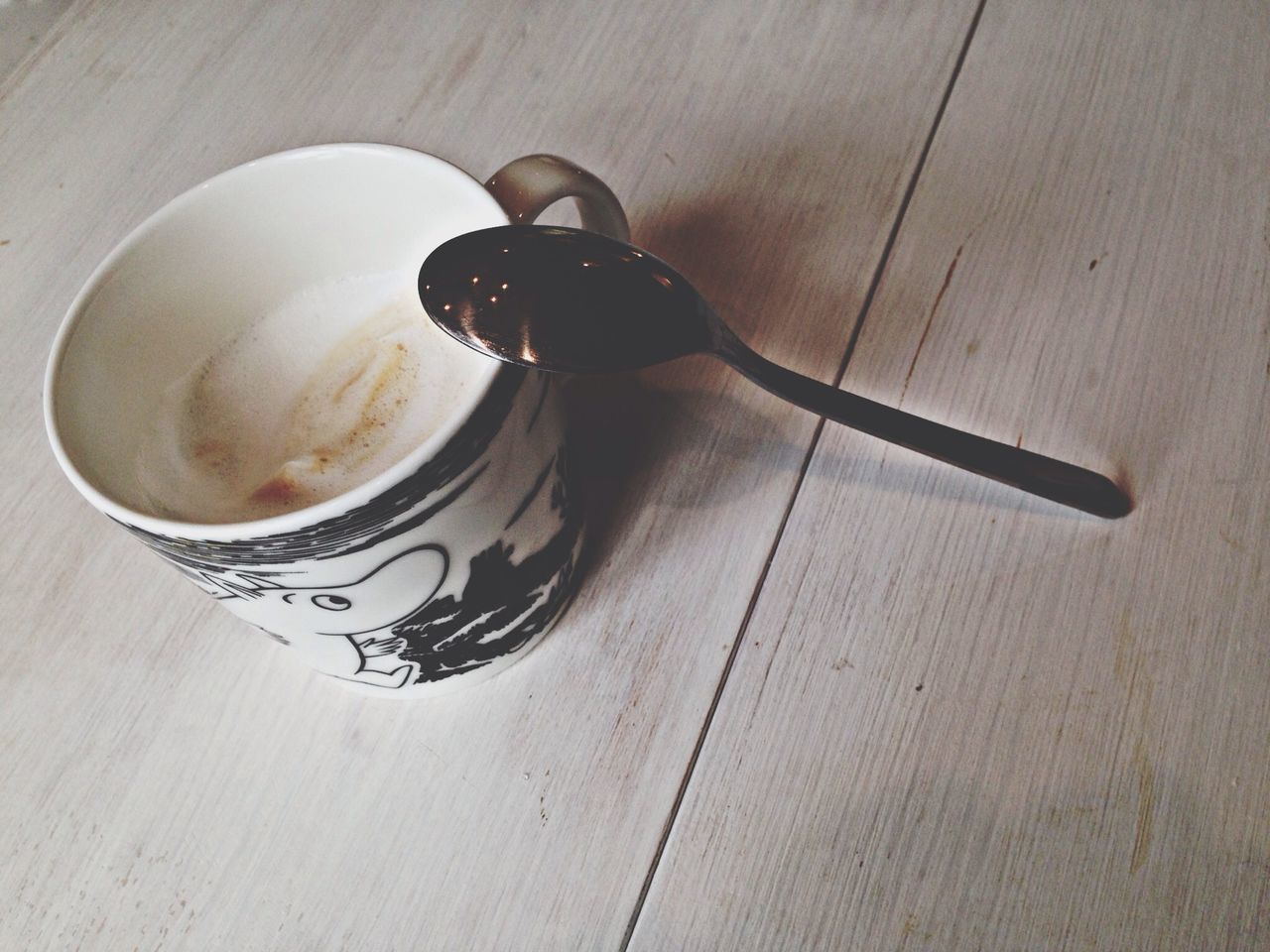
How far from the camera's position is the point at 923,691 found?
12.4 inches

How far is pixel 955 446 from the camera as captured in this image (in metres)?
0.33

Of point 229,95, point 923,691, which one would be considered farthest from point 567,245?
point 229,95

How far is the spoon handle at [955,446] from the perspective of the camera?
1.07 feet

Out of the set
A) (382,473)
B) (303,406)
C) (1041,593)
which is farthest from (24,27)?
(1041,593)

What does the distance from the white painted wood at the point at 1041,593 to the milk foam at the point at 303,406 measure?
0.14 metres

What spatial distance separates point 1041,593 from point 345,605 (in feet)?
0.75

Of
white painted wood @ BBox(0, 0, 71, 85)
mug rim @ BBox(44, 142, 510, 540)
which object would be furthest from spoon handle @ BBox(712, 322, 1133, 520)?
white painted wood @ BBox(0, 0, 71, 85)

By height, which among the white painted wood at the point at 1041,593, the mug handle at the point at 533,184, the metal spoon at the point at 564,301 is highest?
the mug handle at the point at 533,184

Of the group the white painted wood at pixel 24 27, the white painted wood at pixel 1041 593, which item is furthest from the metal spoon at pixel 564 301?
the white painted wood at pixel 24 27

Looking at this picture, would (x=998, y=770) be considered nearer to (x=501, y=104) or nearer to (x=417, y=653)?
(x=417, y=653)

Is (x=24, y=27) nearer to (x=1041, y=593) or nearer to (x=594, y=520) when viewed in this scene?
(x=594, y=520)

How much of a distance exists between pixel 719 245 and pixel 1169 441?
0.62 ft

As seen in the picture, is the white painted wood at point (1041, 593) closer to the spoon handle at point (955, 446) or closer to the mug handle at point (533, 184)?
the spoon handle at point (955, 446)

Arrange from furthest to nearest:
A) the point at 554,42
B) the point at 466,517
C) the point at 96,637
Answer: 1. the point at 554,42
2. the point at 96,637
3. the point at 466,517
